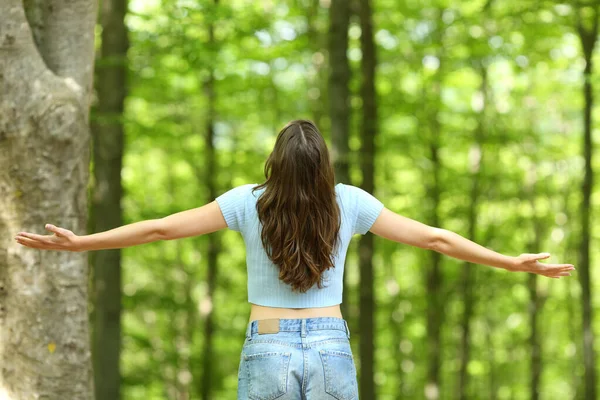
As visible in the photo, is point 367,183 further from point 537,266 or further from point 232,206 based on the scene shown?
point 232,206

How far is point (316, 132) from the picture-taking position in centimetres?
331

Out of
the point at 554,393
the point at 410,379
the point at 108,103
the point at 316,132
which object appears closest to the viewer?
the point at 316,132

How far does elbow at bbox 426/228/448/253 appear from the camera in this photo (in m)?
3.54

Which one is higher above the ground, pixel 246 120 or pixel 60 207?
pixel 246 120

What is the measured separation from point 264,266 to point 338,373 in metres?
0.53

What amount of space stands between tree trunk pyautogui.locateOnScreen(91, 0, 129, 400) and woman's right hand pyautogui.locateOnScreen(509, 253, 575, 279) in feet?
25.3

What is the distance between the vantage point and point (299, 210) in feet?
10.6

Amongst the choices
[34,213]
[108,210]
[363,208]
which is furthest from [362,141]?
[363,208]

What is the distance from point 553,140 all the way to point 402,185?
396 centimetres

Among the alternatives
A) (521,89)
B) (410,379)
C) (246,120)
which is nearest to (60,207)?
(246,120)

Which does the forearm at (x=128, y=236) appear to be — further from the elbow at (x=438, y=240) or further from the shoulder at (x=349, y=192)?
the elbow at (x=438, y=240)

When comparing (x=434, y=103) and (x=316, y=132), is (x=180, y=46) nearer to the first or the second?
(x=316, y=132)

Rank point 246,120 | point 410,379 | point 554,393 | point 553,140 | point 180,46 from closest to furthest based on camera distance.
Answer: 1. point 180,46
2. point 246,120
3. point 553,140
4. point 410,379
5. point 554,393

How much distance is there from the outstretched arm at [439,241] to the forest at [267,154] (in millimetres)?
2433
